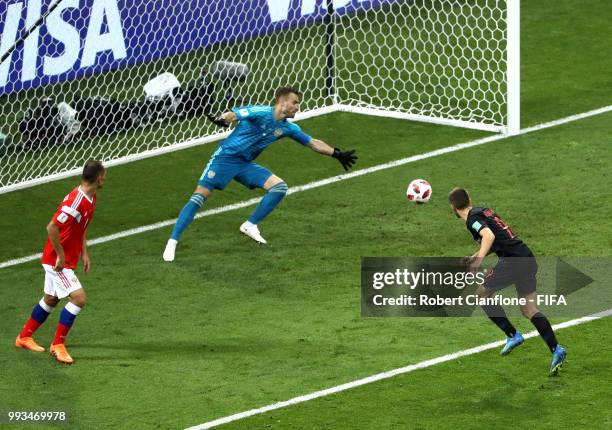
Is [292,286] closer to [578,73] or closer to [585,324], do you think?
[585,324]

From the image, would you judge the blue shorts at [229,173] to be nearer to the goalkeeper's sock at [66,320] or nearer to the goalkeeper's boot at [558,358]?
the goalkeeper's sock at [66,320]

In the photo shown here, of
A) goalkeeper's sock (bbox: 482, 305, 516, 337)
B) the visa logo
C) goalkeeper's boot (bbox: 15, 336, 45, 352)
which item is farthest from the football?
the visa logo

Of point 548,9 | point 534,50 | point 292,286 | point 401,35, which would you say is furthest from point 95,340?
point 548,9

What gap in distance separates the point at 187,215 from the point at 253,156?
95 cm

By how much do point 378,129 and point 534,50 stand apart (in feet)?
10.8

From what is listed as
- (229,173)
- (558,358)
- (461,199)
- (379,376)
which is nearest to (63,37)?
(229,173)

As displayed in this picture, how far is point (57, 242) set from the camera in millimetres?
12320

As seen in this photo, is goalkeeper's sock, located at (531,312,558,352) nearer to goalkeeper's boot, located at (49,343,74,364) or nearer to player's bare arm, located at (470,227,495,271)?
player's bare arm, located at (470,227,495,271)

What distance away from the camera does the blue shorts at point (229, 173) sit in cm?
1538

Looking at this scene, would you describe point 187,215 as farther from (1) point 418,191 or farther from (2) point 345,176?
(2) point 345,176

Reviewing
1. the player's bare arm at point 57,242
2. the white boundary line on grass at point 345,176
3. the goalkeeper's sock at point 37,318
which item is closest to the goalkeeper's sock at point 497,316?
the player's bare arm at point 57,242

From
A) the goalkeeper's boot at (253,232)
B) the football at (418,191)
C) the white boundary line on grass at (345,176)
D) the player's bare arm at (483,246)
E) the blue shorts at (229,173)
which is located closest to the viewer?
the player's bare arm at (483,246)

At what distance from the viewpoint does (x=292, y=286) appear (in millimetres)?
14289

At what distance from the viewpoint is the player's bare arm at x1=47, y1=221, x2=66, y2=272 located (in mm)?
12281
